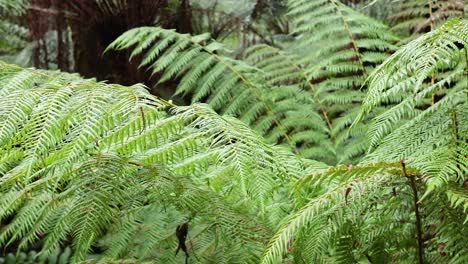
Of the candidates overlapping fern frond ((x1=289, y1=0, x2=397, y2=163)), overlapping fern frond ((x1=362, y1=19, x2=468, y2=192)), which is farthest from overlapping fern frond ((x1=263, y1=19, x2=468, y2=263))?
overlapping fern frond ((x1=289, y1=0, x2=397, y2=163))

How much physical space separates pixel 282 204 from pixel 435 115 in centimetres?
32

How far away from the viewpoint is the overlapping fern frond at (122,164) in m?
0.77

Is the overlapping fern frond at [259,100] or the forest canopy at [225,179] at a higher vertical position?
the forest canopy at [225,179]

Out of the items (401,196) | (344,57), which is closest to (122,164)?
(401,196)

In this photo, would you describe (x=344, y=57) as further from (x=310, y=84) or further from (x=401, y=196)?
(x=401, y=196)

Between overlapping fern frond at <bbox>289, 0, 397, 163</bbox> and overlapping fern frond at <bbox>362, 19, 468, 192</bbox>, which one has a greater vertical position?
overlapping fern frond at <bbox>362, 19, 468, 192</bbox>

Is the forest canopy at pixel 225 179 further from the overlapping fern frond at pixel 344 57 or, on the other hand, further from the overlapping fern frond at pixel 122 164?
the overlapping fern frond at pixel 344 57

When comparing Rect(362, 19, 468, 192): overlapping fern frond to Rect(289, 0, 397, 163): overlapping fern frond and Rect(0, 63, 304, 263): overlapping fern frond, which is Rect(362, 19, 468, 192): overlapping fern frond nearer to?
Rect(0, 63, 304, 263): overlapping fern frond

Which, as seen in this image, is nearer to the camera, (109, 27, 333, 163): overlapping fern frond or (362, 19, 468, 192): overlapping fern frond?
(362, 19, 468, 192): overlapping fern frond

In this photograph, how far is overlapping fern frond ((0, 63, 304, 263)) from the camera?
77 centimetres

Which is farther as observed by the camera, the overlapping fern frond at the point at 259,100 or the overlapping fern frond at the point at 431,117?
the overlapping fern frond at the point at 259,100

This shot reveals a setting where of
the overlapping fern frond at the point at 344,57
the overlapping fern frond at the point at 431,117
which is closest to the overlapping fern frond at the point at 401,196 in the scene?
the overlapping fern frond at the point at 431,117

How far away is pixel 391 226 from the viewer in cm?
81

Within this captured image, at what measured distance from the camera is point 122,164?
0.85 m
